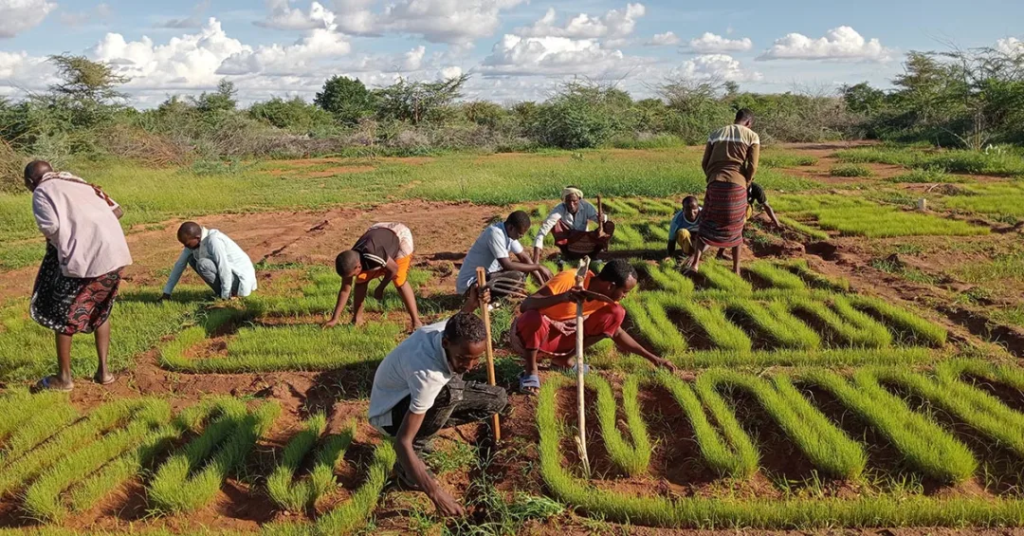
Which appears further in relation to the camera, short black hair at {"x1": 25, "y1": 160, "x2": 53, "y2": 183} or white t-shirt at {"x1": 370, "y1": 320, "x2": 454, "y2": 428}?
short black hair at {"x1": 25, "y1": 160, "x2": 53, "y2": 183}

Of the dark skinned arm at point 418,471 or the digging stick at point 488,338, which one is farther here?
the digging stick at point 488,338

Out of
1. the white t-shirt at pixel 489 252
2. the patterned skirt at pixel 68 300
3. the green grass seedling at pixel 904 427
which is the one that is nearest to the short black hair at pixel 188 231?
the patterned skirt at pixel 68 300

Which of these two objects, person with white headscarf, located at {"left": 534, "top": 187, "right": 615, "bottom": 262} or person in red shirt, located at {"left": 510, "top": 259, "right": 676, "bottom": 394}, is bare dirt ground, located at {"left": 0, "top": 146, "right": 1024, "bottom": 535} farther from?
person with white headscarf, located at {"left": 534, "top": 187, "right": 615, "bottom": 262}

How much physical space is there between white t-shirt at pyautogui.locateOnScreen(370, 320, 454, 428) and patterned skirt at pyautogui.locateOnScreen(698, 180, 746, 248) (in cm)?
405

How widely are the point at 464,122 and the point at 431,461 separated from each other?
26.3 m

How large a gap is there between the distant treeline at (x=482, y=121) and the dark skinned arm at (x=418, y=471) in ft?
49.8

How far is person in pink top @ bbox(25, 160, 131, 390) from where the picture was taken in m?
4.61

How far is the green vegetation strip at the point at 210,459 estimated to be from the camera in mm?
3516

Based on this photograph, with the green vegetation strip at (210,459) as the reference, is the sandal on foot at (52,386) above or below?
above

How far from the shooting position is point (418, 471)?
3084mm

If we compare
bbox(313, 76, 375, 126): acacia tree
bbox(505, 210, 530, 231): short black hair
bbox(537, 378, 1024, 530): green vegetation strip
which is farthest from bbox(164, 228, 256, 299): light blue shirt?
bbox(313, 76, 375, 126): acacia tree

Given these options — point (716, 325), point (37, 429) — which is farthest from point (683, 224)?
point (37, 429)

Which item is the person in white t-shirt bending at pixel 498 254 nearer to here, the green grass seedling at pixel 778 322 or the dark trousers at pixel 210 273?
the green grass seedling at pixel 778 322

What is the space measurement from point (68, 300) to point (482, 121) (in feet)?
92.5
